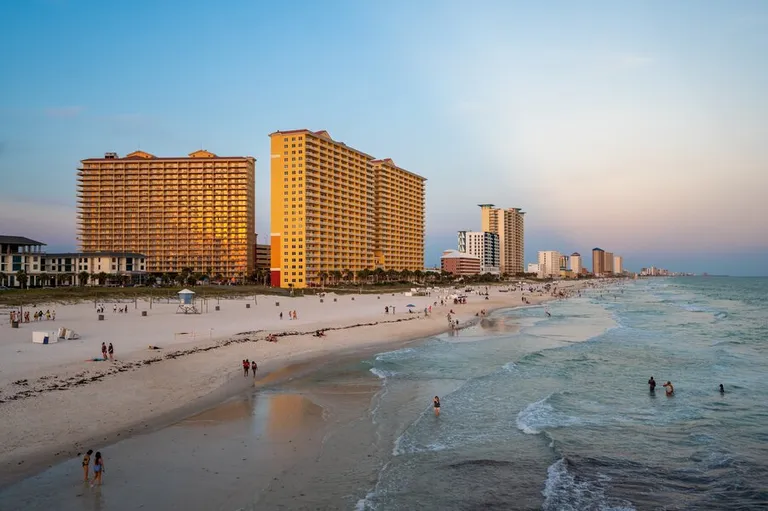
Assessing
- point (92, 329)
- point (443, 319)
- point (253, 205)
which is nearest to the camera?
point (92, 329)

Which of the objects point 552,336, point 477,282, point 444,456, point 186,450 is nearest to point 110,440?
point 186,450

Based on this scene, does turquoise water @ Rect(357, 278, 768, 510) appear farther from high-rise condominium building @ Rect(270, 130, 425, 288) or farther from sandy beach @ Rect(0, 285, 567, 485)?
high-rise condominium building @ Rect(270, 130, 425, 288)

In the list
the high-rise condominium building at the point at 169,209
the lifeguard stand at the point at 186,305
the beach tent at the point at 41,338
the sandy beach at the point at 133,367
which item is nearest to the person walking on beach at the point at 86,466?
the sandy beach at the point at 133,367

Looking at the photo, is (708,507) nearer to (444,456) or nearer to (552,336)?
(444,456)

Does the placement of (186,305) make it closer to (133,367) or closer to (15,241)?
(133,367)

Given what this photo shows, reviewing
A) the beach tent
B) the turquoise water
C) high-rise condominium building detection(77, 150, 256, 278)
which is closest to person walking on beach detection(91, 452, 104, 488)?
the turquoise water

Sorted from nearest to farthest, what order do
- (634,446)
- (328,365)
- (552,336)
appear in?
(634,446)
(328,365)
(552,336)
